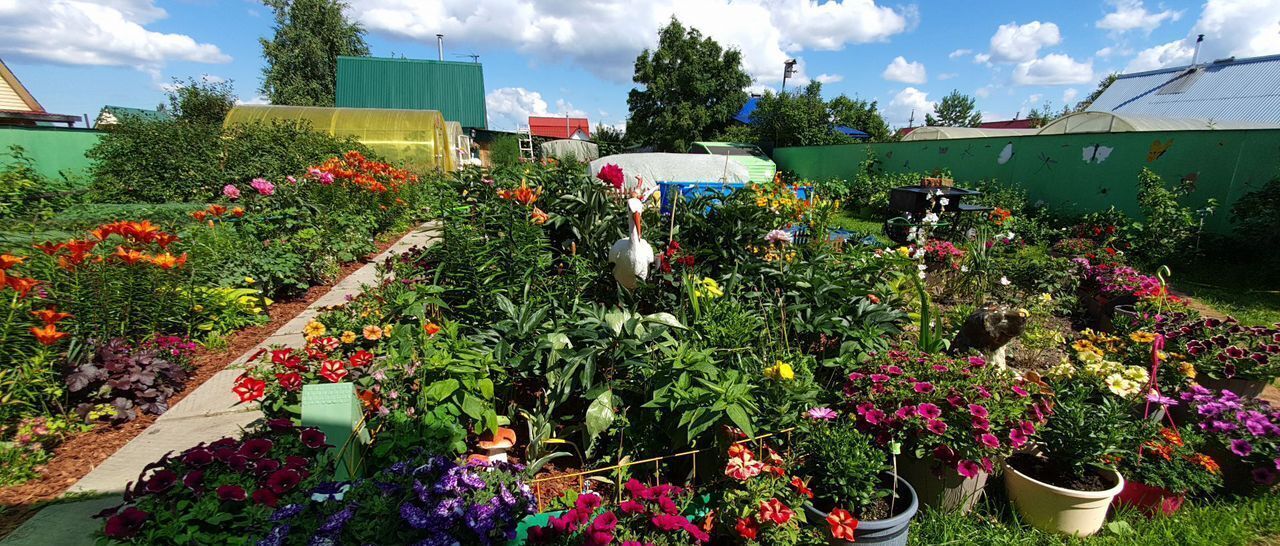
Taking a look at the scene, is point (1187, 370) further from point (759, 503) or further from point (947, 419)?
point (759, 503)

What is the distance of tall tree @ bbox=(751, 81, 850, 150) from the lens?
21.2m

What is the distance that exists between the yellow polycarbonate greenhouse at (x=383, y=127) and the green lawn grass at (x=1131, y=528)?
11.8 m

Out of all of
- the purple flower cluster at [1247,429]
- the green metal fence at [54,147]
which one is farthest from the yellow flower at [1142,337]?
the green metal fence at [54,147]

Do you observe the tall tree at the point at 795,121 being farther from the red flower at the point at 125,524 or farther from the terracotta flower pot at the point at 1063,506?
the red flower at the point at 125,524

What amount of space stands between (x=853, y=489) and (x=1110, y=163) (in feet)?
31.0

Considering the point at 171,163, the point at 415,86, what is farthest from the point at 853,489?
the point at 415,86

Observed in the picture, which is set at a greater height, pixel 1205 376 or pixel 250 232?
pixel 250 232

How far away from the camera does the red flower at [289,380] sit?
234 centimetres

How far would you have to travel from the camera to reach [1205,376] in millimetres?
3160

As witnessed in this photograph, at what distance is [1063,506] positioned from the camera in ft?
7.36

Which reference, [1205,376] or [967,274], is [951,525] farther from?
[967,274]

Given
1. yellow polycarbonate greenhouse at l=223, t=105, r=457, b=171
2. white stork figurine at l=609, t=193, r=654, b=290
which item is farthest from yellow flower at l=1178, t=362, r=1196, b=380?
yellow polycarbonate greenhouse at l=223, t=105, r=457, b=171

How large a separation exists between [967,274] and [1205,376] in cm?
191

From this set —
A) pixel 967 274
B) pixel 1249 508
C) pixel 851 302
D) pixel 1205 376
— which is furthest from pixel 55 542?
pixel 967 274
